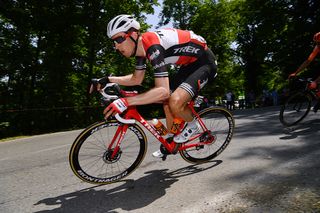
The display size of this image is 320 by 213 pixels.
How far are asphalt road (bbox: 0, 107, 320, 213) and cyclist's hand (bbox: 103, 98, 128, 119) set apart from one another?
36.0 inches

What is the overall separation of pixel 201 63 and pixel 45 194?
259cm

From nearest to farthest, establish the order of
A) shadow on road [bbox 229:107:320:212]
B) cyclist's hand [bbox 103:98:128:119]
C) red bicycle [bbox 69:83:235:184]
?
shadow on road [bbox 229:107:320:212] < cyclist's hand [bbox 103:98:128:119] < red bicycle [bbox 69:83:235:184]

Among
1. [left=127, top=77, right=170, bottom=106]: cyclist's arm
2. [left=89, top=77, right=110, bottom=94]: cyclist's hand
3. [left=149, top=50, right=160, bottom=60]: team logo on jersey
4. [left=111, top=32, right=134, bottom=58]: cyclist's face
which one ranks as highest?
[left=111, top=32, right=134, bottom=58]: cyclist's face

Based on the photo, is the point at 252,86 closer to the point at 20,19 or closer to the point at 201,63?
the point at 20,19

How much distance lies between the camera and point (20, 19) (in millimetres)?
18141

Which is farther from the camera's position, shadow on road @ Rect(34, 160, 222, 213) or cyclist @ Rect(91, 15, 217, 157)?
cyclist @ Rect(91, 15, 217, 157)

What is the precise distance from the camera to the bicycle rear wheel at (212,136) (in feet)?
13.6

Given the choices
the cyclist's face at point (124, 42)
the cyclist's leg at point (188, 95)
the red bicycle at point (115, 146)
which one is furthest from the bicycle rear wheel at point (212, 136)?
the cyclist's face at point (124, 42)

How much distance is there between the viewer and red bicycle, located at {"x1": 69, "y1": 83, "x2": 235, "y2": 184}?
130 inches

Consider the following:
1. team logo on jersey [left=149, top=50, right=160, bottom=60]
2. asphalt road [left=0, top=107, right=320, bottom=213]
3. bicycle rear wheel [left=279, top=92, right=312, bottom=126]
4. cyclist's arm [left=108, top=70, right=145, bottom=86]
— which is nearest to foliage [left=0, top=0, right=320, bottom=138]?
asphalt road [left=0, top=107, right=320, bottom=213]

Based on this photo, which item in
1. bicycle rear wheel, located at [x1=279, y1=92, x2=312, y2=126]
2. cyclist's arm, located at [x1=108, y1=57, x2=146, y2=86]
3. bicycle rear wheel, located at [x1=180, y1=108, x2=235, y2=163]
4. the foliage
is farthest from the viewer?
the foliage

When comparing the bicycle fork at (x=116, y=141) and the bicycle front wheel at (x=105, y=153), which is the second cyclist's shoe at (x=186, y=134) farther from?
the bicycle fork at (x=116, y=141)

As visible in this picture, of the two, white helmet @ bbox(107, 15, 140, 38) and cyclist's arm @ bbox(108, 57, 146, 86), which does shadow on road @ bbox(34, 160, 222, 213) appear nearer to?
cyclist's arm @ bbox(108, 57, 146, 86)

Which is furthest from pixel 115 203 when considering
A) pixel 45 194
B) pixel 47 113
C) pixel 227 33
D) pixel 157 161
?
pixel 227 33
